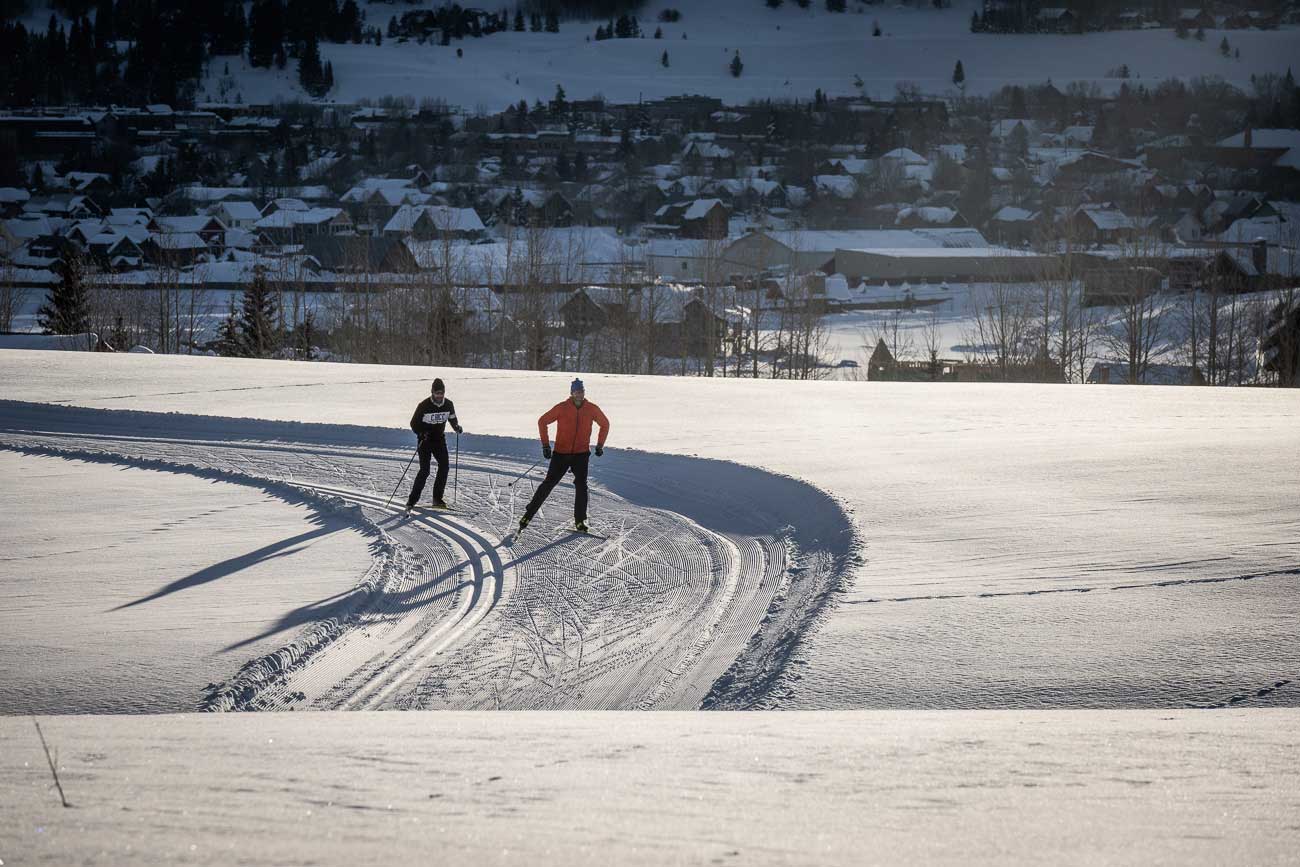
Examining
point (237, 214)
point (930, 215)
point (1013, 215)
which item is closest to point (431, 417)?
point (930, 215)

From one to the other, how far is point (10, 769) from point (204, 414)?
13.8 meters

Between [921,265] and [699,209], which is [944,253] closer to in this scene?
[921,265]

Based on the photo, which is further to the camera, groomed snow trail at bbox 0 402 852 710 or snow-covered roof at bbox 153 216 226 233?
snow-covered roof at bbox 153 216 226 233

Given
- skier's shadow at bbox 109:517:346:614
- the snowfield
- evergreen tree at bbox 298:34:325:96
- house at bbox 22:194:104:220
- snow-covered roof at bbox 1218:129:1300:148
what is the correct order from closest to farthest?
the snowfield < skier's shadow at bbox 109:517:346:614 < house at bbox 22:194:104:220 < snow-covered roof at bbox 1218:129:1300:148 < evergreen tree at bbox 298:34:325:96

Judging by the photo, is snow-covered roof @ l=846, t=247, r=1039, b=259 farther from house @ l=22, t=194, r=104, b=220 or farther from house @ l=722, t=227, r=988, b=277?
house @ l=22, t=194, r=104, b=220

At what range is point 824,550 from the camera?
388 inches

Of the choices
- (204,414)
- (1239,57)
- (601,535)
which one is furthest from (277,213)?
(1239,57)

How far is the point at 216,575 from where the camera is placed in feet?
30.2

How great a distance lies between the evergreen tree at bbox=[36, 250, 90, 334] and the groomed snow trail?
1078 inches

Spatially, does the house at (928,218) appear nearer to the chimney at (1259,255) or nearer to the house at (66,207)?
the chimney at (1259,255)

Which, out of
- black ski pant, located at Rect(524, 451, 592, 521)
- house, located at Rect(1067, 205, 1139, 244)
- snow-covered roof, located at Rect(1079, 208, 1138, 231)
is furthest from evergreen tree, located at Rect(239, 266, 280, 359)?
snow-covered roof, located at Rect(1079, 208, 1138, 231)

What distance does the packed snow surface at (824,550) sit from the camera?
6805 mm

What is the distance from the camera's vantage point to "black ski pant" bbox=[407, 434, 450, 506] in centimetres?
1188

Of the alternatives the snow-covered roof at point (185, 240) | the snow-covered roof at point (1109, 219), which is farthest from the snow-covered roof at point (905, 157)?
the snow-covered roof at point (185, 240)
